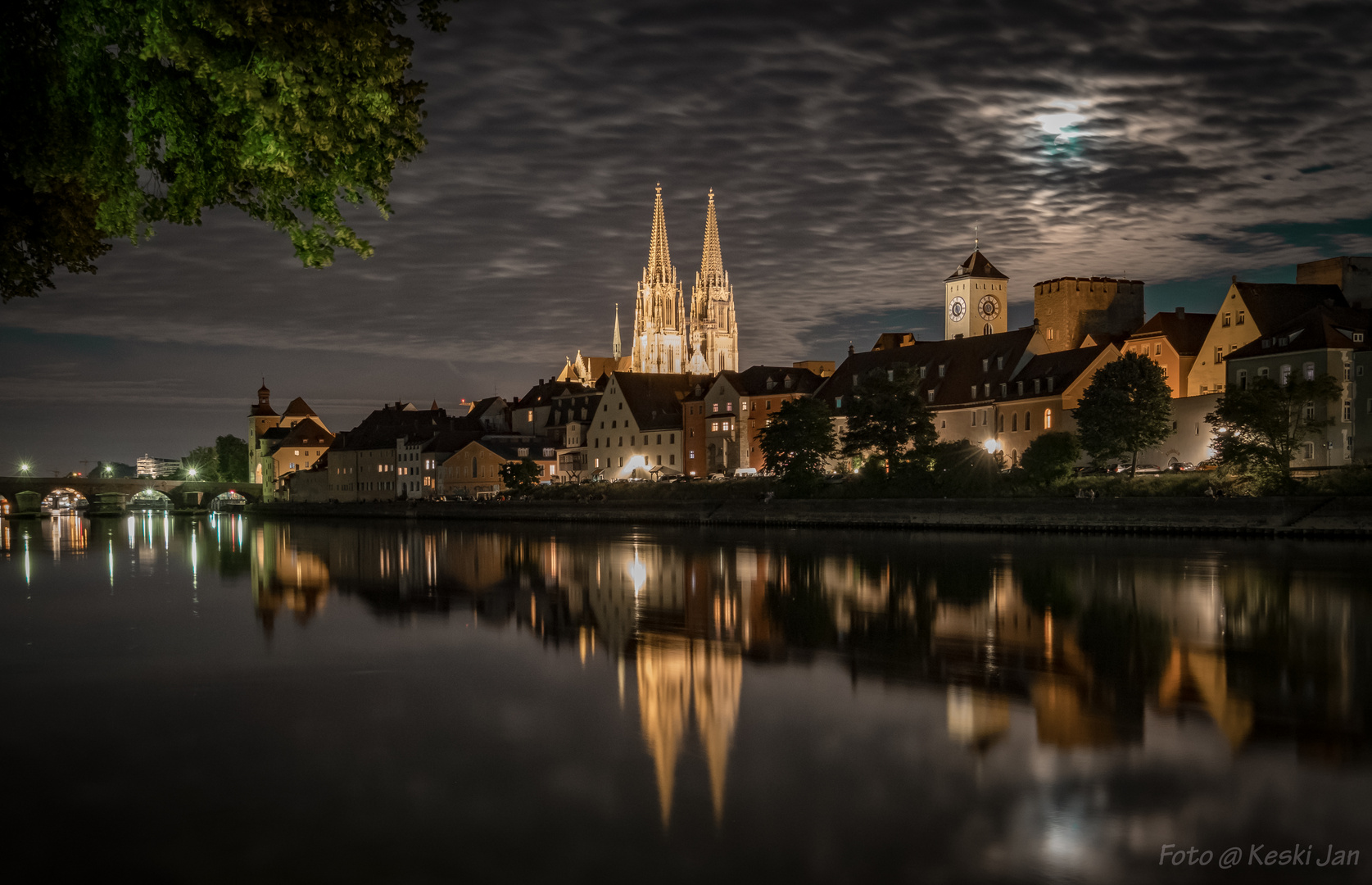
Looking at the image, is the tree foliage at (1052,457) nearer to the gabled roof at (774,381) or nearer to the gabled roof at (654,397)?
the gabled roof at (774,381)

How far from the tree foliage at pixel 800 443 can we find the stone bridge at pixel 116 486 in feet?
246

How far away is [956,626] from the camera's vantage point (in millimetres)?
24234

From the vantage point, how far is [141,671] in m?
20.5

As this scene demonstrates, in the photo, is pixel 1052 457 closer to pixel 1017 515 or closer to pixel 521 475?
pixel 1017 515

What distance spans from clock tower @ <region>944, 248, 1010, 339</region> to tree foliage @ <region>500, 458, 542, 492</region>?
139 ft

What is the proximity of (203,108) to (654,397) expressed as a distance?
97.1 metres

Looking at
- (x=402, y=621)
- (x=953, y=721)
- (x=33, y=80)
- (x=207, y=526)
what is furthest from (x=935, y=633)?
(x=207, y=526)

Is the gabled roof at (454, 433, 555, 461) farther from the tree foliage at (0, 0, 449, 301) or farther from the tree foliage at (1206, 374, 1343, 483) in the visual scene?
the tree foliage at (0, 0, 449, 301)

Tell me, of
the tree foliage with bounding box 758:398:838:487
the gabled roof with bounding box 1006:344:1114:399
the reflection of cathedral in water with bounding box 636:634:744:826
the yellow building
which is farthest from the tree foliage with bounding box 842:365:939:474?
the reflection of cathedral in water with bounding box 636:634:744:826

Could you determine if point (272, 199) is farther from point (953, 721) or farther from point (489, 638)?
point (489, 638)

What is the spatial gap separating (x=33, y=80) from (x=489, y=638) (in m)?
14.2

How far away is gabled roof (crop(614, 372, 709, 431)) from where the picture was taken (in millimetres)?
106562

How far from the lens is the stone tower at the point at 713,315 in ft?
629

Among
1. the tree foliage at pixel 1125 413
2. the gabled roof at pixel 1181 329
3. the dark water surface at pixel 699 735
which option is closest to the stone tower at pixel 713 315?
the gabled roof at pixel 1181 329
